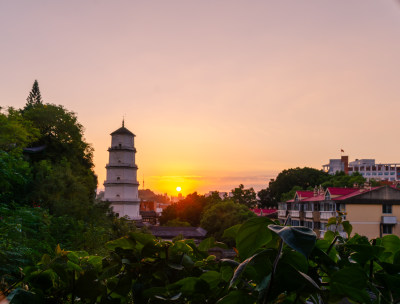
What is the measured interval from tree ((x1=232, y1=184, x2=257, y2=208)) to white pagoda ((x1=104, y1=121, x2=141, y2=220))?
1254 centimetres

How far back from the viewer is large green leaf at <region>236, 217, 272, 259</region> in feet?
1.83

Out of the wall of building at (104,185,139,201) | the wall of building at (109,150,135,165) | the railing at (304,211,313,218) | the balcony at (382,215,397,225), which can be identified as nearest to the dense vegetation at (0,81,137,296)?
the wall of building at (109,150,135,165)

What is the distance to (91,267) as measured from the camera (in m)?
0.90

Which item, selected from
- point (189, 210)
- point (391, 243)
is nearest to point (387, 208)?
point (189, 210)

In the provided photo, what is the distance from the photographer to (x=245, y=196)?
43.9 metres

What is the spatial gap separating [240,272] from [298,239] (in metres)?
0.10

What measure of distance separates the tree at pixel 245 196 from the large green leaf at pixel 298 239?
142ft

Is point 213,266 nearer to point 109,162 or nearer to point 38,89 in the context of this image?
point 109,162

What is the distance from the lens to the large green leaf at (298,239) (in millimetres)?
454

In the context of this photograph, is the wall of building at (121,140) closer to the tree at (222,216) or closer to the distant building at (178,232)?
the distant building at (178,232)

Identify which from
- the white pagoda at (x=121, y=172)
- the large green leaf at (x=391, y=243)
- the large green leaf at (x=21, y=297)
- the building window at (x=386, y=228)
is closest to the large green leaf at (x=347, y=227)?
the large green leaf at (x=391, y=243)

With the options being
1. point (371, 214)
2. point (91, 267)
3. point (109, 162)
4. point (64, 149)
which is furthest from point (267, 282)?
point (109, 162)

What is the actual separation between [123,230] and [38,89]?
1056 inches

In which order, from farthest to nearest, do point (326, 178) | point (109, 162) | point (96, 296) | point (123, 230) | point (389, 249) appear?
point (326, 178), point (109, 162), point (123, 230), point (96, 296), point (389, 249)
